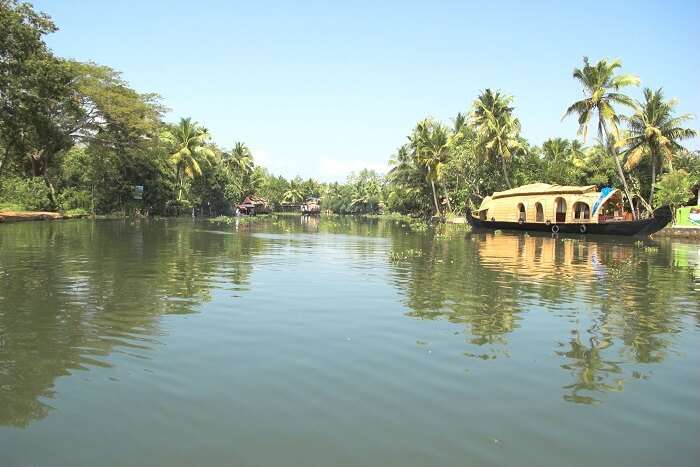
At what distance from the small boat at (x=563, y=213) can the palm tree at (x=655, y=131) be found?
4727 millimetres

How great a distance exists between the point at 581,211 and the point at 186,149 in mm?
41865

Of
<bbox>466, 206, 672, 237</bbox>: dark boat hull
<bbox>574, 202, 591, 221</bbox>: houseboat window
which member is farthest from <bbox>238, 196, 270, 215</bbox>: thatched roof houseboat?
<bbox>574, 202, 591, 221</bbox>: houseboat window

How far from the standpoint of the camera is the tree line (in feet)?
114

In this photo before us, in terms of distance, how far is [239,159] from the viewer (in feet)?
297

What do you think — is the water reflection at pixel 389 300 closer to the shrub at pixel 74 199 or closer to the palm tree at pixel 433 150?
the shrub at pixel 74 199

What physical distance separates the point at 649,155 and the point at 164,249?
4010 centimetres

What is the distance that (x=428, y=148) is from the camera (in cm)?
6059

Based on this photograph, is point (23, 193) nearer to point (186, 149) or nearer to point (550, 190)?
point (186, 149)

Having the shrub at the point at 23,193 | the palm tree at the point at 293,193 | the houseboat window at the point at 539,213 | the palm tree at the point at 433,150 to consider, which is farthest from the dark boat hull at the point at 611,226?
the palm tree at the point at 293,193

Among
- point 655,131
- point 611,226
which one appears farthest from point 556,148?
point 611,226

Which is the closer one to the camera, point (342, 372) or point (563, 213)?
point (342, 372)

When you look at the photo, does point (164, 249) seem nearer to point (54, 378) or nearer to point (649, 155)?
point (54, 378)

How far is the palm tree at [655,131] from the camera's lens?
41062mm

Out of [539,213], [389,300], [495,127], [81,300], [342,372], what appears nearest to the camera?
[342,372]
